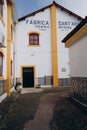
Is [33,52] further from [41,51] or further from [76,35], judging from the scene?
[76,35]

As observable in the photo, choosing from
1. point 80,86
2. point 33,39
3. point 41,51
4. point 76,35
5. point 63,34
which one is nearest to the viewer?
point 76,35

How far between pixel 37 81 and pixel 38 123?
13.3 m

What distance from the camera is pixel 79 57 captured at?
8766 mm

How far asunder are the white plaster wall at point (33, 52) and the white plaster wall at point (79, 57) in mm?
9619

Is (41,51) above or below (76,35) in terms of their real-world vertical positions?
above

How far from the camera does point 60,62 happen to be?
19797 millimetres

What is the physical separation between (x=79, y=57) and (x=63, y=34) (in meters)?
11.9

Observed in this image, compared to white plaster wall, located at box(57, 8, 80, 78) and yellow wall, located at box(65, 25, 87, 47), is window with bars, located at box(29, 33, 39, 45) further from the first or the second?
yellow wall, located at box(65, 25, 87, 47)

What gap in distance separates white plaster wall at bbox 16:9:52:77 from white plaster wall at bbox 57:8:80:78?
1104 mm

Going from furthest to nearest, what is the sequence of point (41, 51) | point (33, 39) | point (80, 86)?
point (33, 39) < point (41, 51) < point (80, 86)

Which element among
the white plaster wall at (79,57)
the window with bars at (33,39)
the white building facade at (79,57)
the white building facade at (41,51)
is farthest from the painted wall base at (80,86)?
the window with bars at (33,39)

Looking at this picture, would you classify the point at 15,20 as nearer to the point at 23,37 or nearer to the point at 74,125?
the point at 23,37

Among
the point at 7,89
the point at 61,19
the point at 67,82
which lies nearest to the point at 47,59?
the point at 67,82

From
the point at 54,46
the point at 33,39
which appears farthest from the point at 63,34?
the point at 33,39
